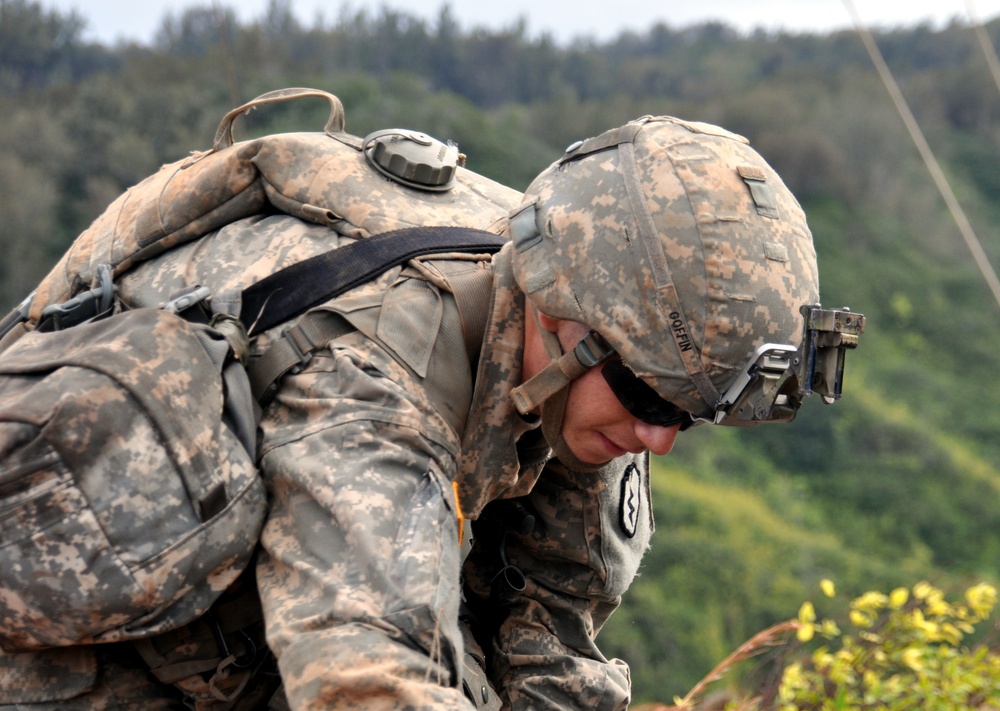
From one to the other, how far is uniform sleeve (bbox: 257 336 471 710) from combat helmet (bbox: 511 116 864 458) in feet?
1.39

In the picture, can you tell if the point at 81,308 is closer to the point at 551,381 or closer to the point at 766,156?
the point at 551,381

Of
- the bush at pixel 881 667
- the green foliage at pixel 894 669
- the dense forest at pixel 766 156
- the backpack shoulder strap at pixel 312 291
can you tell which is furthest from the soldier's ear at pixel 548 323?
the dense forest at pixel 766 156

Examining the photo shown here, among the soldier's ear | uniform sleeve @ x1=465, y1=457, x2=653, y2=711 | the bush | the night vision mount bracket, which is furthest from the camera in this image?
the bush

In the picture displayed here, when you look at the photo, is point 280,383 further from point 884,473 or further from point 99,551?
point 884,473

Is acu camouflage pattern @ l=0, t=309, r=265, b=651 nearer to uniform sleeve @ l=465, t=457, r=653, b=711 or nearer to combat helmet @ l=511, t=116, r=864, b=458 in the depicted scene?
combat helmet @ l=511, t=116, r=864, b=458

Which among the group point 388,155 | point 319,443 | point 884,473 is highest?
point 388,155

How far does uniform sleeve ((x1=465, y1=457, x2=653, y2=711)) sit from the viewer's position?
3473 mm

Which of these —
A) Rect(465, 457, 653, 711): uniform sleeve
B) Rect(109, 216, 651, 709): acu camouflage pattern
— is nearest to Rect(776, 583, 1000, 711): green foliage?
Rect(465, 457, 653, 711): uniform sleeve

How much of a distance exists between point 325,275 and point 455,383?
368 millimetres

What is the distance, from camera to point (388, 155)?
9.92 ft

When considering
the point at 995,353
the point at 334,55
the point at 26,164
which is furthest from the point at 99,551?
the point at 334,55

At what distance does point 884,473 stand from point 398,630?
32598 mm

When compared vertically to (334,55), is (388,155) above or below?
above

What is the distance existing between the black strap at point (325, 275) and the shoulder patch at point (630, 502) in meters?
1.00
